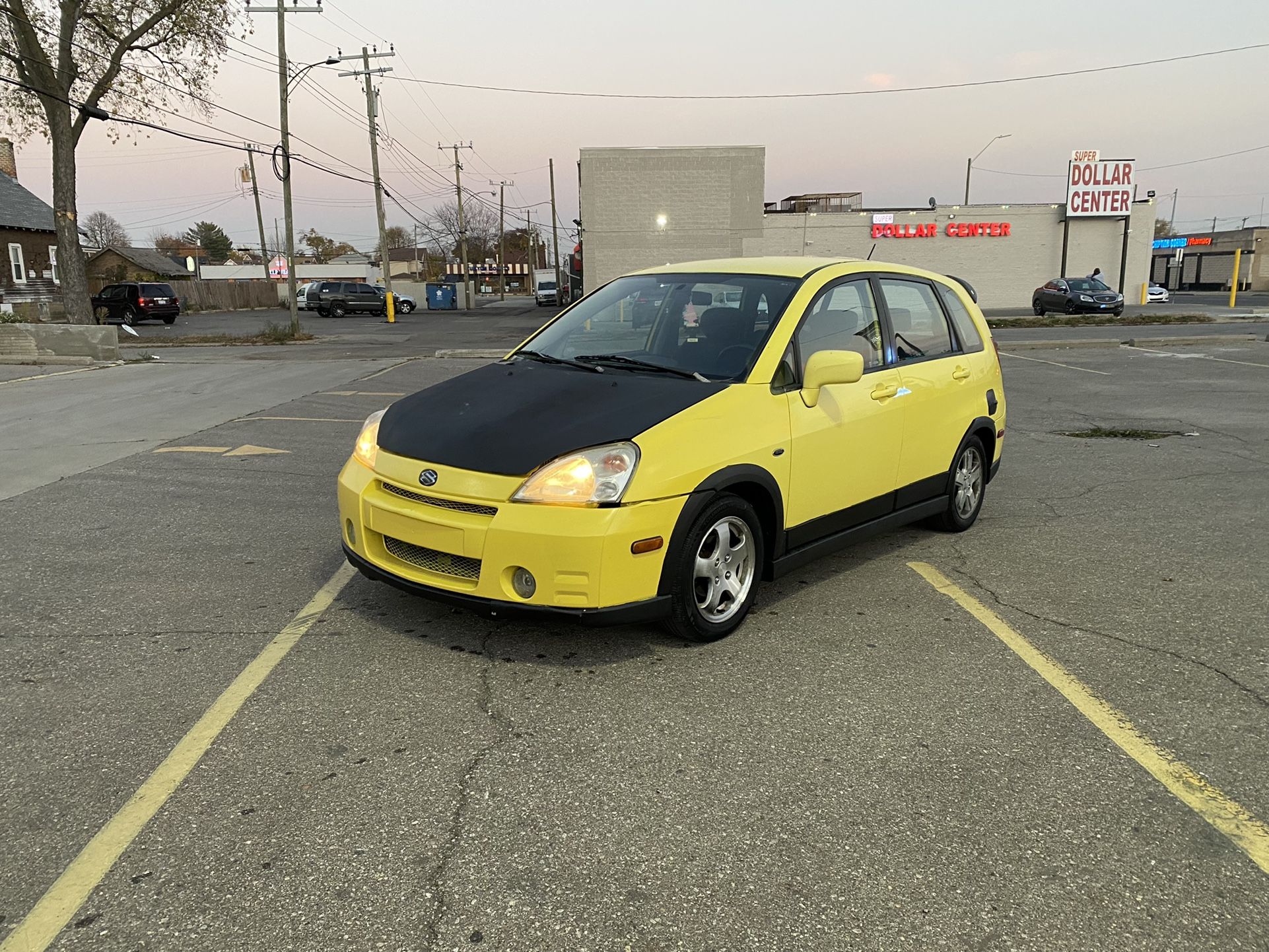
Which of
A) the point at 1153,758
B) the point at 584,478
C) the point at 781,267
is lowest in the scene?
the point at 1153,758

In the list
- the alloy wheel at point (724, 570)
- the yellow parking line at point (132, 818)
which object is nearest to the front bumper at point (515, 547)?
the alloy wheel at point (724, 570)

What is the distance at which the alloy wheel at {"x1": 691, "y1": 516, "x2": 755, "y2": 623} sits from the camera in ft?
13.0

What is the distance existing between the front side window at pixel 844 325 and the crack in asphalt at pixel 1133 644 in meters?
1.36

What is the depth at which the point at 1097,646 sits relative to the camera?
4.09m

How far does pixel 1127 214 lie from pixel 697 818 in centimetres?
4810

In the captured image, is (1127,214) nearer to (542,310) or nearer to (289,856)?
(542,310)

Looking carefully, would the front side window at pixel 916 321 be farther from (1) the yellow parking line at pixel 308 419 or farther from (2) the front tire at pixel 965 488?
(1) the yellow parking line at pixel 308 419

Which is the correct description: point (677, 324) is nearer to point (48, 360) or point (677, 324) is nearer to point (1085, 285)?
point (48, 360)

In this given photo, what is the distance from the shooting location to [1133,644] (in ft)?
13.5

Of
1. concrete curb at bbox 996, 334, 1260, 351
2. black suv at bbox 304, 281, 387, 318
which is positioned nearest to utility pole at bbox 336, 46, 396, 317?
black suv at bbox 304, 281, 387, 318

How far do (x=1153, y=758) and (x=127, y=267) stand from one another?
7527 cm

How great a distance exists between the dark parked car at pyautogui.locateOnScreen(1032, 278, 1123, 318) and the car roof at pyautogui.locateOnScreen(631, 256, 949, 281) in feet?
107

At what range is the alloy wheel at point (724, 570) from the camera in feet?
13.0

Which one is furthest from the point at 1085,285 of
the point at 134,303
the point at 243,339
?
the point at 134,303
